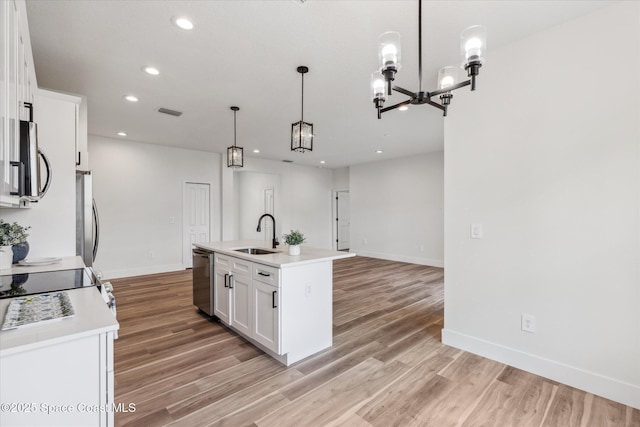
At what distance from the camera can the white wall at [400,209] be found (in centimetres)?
682

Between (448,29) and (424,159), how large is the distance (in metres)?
4.95

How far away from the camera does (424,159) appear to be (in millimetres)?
6992

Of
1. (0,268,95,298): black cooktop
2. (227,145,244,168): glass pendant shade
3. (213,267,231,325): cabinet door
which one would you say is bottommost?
(213,267,231,325): cabinet door

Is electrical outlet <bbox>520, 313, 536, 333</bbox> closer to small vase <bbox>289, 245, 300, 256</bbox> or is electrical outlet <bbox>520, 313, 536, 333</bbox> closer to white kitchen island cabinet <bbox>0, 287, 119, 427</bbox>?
small vase <bbox>289, 245, 300, 256</bbox>

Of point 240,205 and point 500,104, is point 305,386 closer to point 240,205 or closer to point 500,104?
point 500,104

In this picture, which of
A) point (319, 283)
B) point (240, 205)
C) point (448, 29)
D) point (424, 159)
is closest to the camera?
point (448, 29)

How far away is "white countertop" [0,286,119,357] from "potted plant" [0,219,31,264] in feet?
3.66

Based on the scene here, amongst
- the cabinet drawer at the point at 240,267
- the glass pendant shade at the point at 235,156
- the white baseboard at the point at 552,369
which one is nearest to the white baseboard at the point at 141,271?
the glass pendant shade at the point at 235,156

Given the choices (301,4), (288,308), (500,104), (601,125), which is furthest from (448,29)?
(288,308)

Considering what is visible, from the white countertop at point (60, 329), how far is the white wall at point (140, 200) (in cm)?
497

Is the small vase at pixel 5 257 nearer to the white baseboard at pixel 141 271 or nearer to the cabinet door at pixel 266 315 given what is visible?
the cabinet door at pixel 266 315

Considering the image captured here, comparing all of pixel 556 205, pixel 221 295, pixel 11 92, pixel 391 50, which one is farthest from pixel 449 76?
pixel 221 295

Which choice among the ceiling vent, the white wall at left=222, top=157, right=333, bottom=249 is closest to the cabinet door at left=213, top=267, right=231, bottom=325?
the ceiling vent

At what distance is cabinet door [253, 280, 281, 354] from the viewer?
8.00ft
